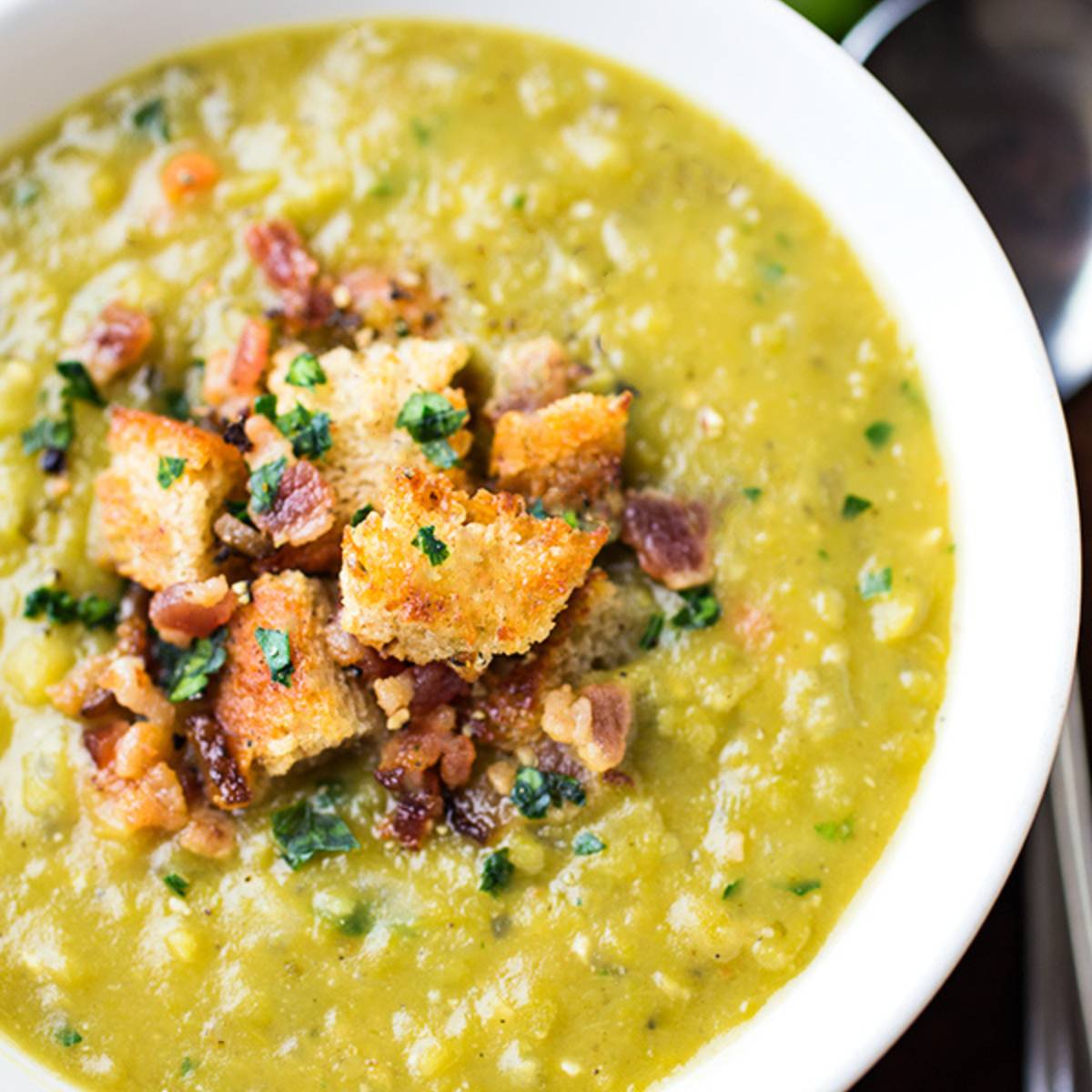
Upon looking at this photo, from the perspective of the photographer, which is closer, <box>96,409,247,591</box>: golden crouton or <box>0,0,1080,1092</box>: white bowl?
<box>0,0,1080,1092</box>: white bowl

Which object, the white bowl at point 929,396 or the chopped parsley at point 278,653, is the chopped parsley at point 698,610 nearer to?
the white bowl at point 929,396

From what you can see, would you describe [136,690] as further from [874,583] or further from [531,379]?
[874,583]

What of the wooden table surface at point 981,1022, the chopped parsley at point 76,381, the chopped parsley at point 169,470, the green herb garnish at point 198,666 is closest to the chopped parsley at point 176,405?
the chopped parsley at point 76,381

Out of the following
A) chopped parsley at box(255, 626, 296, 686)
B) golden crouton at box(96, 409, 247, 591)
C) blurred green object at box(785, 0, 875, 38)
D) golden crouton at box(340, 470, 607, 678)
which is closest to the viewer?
golden crouton at box(340, 470, 607, 678)

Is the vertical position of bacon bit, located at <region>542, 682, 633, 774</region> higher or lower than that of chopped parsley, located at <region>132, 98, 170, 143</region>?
lower

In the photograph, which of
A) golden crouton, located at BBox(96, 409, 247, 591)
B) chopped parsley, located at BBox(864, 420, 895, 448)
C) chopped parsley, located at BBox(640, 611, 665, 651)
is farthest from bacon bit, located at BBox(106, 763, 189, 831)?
chopped parsley, located at BBox(864, 420, 895, 448)

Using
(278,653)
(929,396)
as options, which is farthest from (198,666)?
(929,396)

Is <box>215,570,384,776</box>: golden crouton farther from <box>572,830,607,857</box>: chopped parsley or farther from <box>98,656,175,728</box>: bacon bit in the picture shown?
<box>572,830,607,857</box>: chopped parsley
